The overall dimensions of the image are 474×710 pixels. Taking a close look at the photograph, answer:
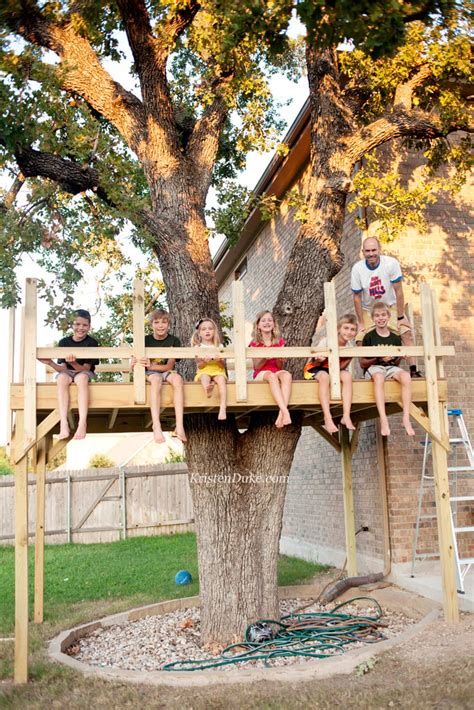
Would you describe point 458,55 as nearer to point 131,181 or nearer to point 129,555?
point 131,181

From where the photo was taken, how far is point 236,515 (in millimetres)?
7043

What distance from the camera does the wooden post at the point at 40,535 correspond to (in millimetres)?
8164

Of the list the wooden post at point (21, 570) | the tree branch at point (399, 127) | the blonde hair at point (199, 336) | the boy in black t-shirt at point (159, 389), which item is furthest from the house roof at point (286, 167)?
the wooden post at point (21, 570)

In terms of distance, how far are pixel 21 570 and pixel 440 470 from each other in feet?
13.4

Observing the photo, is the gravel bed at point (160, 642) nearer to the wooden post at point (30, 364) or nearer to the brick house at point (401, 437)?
the brick house at point (401, 437)

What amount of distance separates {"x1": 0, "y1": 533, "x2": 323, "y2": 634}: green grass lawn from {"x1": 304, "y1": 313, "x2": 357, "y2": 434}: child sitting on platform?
428 centimetres

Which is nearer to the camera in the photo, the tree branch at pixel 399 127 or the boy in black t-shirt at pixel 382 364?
the boy in black t-shirt at pixel 382 364

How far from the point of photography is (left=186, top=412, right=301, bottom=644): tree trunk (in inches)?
273

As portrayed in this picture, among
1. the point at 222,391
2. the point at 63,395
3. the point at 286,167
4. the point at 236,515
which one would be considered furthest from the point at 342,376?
the point at 286,167

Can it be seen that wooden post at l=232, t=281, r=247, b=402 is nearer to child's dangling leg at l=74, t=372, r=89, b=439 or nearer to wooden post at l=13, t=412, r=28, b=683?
child's dangling leg at l=74, t=372, r=89, b=439

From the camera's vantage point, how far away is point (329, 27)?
4918mm

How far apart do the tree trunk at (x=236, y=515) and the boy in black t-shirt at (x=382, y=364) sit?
1174 millimetres

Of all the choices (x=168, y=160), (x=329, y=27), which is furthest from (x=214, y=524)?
(x=329, y=27)

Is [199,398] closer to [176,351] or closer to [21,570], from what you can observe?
[176,351]
